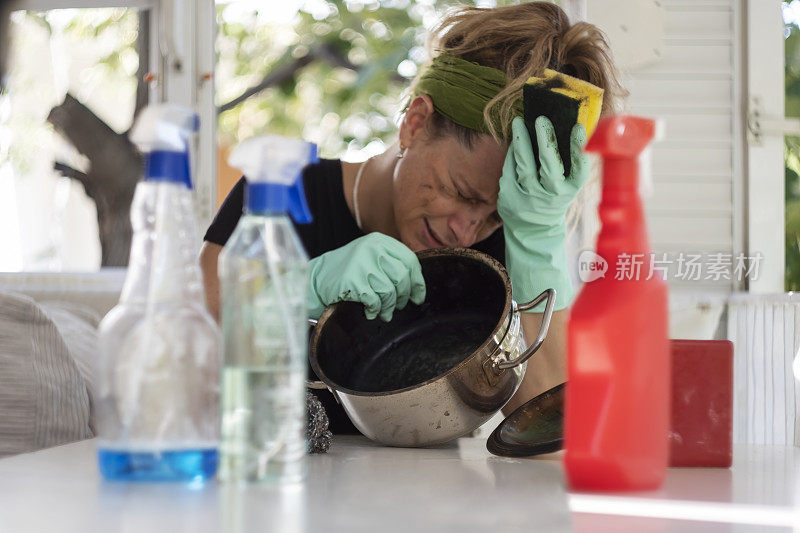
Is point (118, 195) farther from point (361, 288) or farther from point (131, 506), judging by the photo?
point (131, 506)

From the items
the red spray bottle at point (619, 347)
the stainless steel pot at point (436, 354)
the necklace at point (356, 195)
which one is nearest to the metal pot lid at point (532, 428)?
the stainless steel pot at point (436, 354)

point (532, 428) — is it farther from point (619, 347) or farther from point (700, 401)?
point (619, 347)

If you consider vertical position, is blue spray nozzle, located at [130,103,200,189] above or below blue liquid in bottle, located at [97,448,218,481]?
above

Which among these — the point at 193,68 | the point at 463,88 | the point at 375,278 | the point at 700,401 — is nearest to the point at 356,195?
the point at 463,88

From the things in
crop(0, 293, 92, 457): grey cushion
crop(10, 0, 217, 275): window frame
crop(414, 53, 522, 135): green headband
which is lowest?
crop(0, 293, 92, 457): grey cushion

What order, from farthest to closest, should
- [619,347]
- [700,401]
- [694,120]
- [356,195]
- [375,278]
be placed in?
[694,120] → [356,195] → [375,278] → [700,401] → [619,347]

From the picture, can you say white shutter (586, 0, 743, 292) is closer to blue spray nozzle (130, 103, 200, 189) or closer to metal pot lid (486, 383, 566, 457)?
metal pot lid (486, 383, 566, 457)

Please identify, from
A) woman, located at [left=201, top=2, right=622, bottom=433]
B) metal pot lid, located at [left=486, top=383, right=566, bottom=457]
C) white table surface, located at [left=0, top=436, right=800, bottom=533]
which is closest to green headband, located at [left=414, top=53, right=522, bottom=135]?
woman, located at [left=201, top=2, right=622, bottom=433]

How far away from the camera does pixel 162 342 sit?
0.62 meters

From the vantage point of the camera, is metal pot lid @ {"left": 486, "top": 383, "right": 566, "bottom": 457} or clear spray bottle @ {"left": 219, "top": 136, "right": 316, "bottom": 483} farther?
metal pot lid @ {"left": 486, "top": 383, "right": 566, "bottom": 457}

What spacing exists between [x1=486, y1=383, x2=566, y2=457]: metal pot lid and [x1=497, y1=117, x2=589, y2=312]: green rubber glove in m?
0.31

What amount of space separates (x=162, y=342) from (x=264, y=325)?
87mm

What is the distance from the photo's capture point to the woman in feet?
4.19

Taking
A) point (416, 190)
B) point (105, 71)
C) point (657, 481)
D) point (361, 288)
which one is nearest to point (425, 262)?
point (361, 288)
